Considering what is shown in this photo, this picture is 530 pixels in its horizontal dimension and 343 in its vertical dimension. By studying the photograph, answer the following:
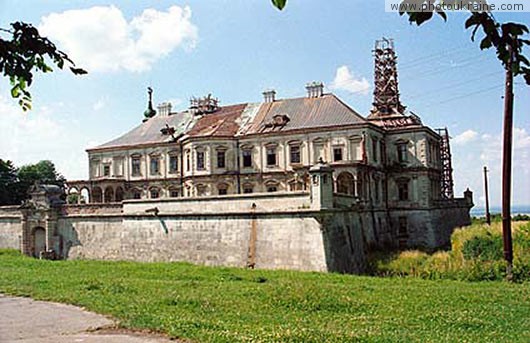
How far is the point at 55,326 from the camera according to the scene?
10914 mm

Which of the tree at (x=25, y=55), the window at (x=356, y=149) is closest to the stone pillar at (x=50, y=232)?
the window at (x=356, y=149)

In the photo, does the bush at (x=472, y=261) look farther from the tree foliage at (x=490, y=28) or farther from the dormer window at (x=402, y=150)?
the tree foliage at (x=490, y=28)

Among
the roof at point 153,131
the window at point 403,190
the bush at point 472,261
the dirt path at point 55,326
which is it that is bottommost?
the bush at point 472,261

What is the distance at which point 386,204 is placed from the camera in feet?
128

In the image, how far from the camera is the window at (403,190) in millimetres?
39250

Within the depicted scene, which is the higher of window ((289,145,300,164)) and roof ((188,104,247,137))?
roof ((188,104,247,137))

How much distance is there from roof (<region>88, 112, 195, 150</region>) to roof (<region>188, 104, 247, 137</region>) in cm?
179

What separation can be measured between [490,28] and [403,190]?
124 feet

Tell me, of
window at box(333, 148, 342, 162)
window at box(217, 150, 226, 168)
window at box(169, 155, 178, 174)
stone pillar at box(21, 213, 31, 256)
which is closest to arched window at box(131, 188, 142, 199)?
window at box(169, 155, 178, 174)

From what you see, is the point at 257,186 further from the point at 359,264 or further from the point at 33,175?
the point at 33,175

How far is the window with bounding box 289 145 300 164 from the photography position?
38312mm

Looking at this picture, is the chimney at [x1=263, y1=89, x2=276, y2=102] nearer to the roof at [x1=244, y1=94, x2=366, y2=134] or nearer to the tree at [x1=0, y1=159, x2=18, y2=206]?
the roof at [x1=244, y1=94, x2=366, y2=134]

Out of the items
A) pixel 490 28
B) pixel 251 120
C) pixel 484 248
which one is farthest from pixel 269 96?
pixel 490 28

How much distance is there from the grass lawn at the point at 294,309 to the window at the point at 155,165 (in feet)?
75.5
